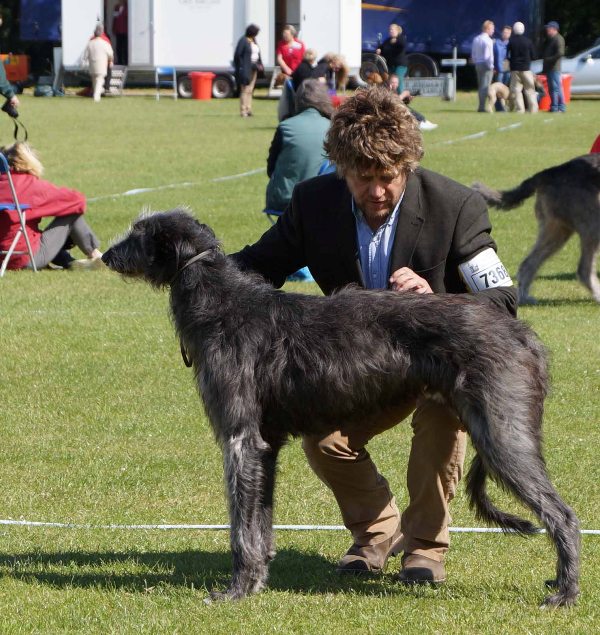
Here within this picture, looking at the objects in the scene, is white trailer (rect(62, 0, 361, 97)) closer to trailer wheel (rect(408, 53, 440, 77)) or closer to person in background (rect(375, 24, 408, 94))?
trailer wheel (rect(408, 53, 440, 77))

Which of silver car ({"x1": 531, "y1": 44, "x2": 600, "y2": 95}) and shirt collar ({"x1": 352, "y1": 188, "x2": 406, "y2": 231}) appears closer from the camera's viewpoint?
shirt collar ({"x1": 352, "y1": 188, "x2": 406, "y2": 231})

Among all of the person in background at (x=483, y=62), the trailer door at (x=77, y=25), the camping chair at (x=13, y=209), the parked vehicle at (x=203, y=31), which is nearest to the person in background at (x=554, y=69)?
the person in background at (x=483, y=62)

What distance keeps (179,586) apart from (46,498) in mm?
1407

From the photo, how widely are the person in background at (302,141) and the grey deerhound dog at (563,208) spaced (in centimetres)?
188

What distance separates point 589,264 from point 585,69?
24.7 meters

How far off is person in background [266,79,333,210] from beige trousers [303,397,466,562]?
6.88 m

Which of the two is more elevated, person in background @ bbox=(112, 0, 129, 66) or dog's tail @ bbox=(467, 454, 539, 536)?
person in background @ bbox=(112, 0, 129, 66)

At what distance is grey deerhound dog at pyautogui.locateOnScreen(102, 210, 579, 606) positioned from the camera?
13.4 ft

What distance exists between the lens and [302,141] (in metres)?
11.4

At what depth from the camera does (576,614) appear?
416 cm

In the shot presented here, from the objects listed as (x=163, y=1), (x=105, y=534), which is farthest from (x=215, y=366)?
(x=163, y=1)

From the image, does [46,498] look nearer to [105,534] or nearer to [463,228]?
[105,534]

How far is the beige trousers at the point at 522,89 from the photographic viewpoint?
96.5 feet

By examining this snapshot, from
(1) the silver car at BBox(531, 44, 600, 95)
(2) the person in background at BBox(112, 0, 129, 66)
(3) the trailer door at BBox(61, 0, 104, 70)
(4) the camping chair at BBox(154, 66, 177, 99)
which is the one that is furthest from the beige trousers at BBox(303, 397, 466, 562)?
(2) the person in background at BBox(112, 0, 129, 66)
